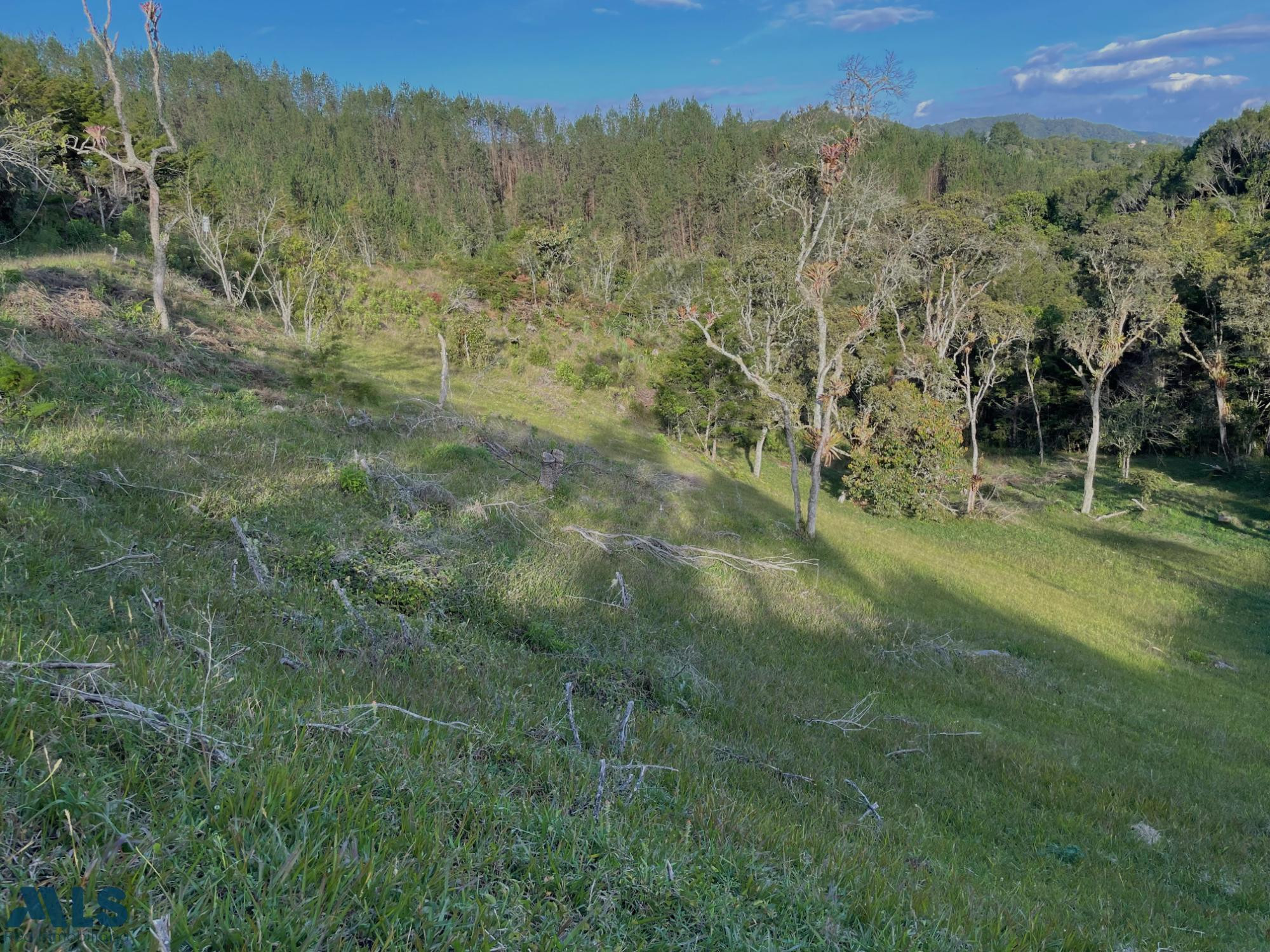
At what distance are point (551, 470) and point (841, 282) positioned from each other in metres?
28.4

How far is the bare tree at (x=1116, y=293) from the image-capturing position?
84.3 feet

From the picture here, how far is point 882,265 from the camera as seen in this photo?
94.9ft

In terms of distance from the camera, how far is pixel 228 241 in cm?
3116

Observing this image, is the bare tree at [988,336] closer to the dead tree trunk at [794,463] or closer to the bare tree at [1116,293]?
the bare tree at [1116,293]

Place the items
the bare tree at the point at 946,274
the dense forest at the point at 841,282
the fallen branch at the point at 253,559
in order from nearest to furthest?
the fallen branch at the point at 253,559, the dense forest at the point at 841,282, the bare tree at the point at 946,274

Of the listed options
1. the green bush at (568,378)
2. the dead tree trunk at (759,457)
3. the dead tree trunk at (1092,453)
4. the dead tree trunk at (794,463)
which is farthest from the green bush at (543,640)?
the green bush at (568,378)

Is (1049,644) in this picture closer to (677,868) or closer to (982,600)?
(982,600)

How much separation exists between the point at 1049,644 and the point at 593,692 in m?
10.7

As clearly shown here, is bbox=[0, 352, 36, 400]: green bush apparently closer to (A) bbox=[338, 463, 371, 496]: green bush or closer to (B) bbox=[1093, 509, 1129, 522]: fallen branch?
(A) bbox=[338, 463, 371, 496]: green bush

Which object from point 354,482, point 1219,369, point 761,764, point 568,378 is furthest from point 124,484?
point 1219,369

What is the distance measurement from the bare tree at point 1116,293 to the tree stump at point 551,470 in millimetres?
23828

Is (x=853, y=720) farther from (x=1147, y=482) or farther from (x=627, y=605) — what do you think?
(x=1147, y=482)

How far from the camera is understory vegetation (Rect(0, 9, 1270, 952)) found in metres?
2.21

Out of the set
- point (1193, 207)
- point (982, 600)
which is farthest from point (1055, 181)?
point (982, 600)
